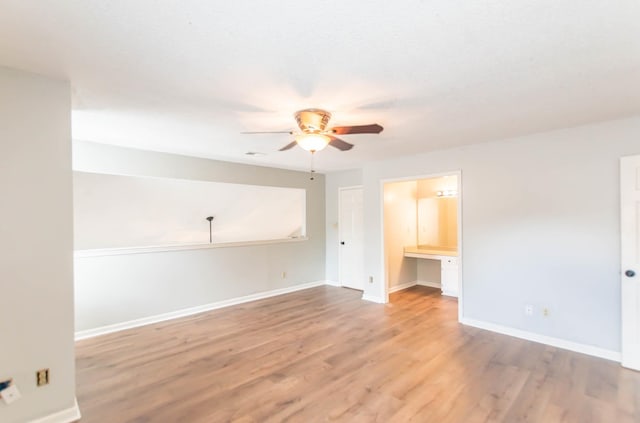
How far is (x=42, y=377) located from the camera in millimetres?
2072

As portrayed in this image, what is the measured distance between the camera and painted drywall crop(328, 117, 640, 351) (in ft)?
10.3

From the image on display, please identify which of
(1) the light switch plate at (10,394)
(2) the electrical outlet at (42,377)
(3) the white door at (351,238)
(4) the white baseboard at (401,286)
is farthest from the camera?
(3) the white door at (351,238)

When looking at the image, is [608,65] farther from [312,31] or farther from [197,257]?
[197,257]

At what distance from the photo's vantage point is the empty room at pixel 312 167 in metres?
1.67

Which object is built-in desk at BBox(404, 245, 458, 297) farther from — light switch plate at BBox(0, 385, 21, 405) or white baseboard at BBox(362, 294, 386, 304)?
light switch plate at BBox(0, 385, 21, 405)

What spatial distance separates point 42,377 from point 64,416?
1.12 feet

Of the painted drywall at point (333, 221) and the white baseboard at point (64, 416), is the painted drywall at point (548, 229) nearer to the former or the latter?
the painted drywall at point (333, 221)

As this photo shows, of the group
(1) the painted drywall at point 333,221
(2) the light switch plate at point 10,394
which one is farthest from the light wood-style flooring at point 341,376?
(1) the painted drywall at point 333,221

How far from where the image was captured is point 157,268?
4.39 meters

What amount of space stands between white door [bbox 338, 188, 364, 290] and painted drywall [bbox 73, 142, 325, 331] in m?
0.58

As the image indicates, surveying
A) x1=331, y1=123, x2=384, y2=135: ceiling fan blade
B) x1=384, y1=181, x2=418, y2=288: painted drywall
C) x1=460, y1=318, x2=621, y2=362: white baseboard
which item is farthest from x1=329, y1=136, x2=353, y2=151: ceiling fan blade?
x1=460, y1=318, x2=621, y2=362: white baseboard

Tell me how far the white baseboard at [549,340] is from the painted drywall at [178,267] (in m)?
3.23

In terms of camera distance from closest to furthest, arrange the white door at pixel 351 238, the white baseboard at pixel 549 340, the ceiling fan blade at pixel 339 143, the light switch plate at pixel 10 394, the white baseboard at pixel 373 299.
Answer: the light switch plate at pixel 10 394, the ceiling fan blade at pixel 339 143, the white baseboard at pixel 549 340, the white baseboard at pixel 373 299, the white door at pixel 351 238

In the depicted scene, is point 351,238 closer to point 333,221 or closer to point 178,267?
point 333,221
